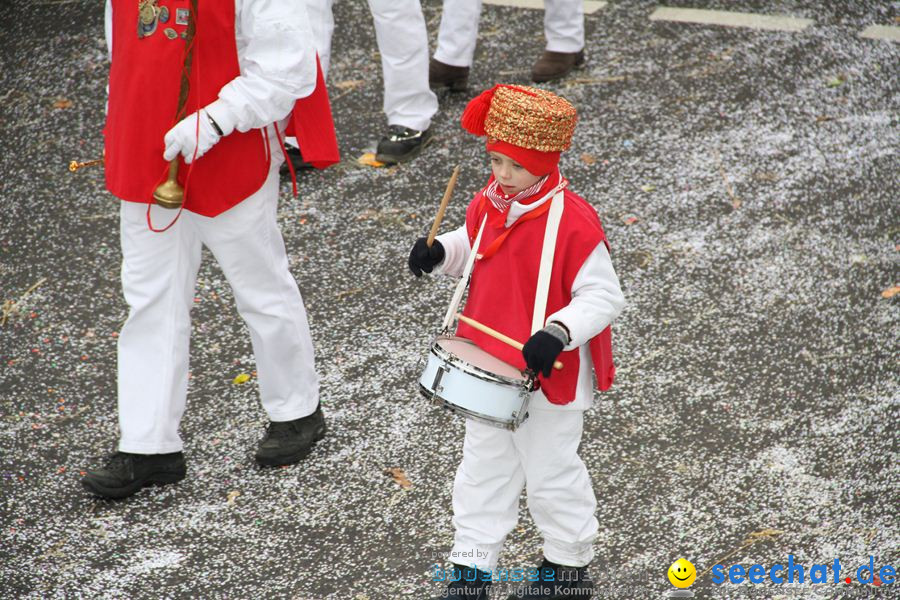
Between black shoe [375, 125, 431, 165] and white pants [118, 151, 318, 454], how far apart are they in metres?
2.09

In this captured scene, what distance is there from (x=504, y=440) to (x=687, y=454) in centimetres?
101

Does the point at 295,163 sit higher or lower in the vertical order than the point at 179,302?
lower

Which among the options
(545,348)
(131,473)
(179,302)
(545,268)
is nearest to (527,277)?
(545,268)

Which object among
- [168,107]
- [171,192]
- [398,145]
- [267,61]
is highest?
[267,61]

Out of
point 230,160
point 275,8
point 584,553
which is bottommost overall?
point 584,553

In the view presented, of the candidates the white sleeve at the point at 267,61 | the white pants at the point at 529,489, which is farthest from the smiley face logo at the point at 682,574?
the white sleeve at the point at 267,61

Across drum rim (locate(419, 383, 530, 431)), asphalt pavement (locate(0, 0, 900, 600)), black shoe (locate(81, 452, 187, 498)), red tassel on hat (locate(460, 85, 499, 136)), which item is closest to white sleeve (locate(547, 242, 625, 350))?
drum rim (locate(419, 383, 530, 431))

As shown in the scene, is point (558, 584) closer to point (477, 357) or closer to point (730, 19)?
point (477, 357)

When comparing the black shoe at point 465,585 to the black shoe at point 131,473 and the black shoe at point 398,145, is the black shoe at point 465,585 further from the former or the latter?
the black shoe at point 398,145

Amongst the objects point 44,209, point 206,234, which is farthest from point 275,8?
point 44,209

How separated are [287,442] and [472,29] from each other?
3.20m

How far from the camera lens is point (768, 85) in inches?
255

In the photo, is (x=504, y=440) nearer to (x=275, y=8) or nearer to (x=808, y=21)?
(x=275, y=8)

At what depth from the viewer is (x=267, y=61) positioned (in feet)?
11.4
